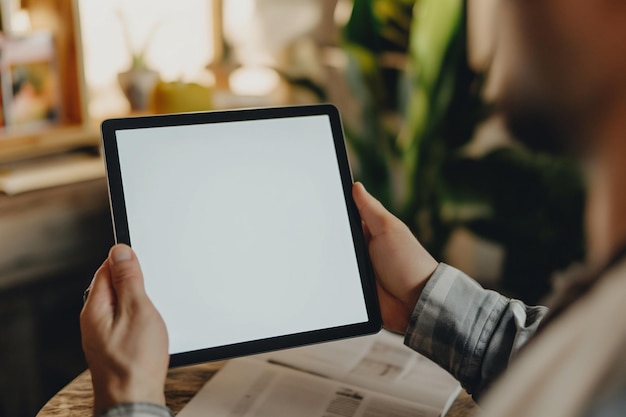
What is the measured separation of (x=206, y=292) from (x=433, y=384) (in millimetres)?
346

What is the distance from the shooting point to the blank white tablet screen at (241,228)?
0.84m

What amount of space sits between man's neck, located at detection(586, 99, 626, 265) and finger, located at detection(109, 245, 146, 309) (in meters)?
0.48

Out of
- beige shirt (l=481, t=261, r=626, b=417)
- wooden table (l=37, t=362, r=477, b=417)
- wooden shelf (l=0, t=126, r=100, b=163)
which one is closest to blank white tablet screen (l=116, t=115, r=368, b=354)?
wooden table (l=37, t=362, r=477, b=417)

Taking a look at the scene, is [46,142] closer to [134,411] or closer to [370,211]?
[370,211]

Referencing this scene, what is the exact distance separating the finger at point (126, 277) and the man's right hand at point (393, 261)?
0.32 meters

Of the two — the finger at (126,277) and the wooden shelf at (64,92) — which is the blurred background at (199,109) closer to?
the wooden shelf at (64,92)

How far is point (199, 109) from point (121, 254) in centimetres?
124

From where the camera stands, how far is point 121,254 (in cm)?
79

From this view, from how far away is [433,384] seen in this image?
3.14 feet

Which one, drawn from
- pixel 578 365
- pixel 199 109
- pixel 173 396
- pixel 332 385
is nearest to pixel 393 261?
pixel 332 385

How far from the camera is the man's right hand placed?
965mm

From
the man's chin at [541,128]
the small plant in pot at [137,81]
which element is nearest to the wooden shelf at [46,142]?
the small plant in pot at [137,81]

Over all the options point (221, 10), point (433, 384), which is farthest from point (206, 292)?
point (221, 10)

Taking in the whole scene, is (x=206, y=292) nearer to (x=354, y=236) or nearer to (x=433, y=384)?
(x=354, y=236)
